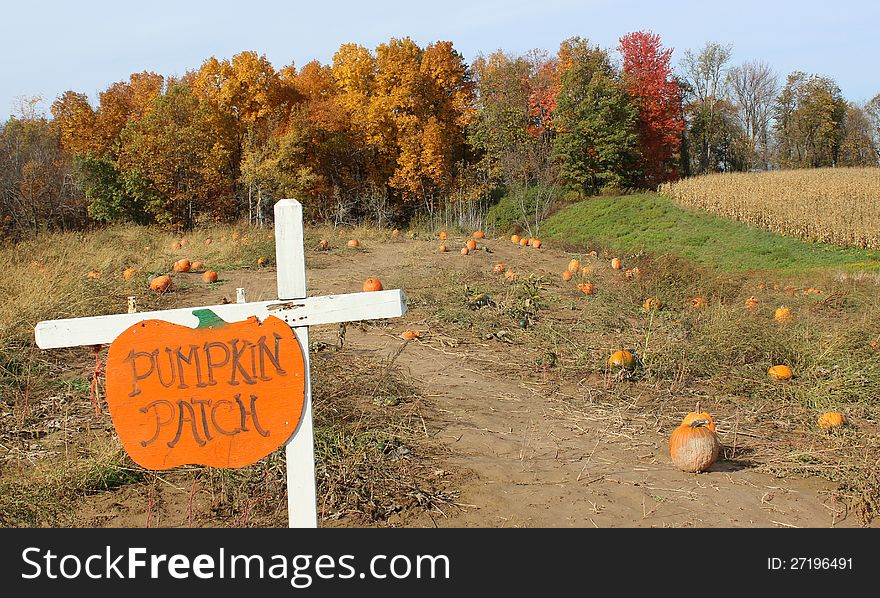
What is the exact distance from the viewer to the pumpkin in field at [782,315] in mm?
8234

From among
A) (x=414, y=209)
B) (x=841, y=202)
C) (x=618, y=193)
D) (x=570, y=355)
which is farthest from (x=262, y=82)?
(x=570, y=355)

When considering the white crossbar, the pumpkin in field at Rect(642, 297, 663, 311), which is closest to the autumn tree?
the pumpkin in field at Rect(642, 297, 663, 311)

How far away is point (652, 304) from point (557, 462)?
5.27 meters

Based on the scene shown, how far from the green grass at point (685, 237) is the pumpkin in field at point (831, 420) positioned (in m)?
12.4

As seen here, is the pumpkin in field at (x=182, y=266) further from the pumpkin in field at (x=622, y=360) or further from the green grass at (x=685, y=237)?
the green grass at (x=685, y=237)

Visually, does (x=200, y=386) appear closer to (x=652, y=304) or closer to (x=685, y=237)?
(x=652, y=304)

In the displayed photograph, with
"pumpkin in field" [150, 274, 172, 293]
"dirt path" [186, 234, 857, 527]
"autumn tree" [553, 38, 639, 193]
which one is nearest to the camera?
"dirt path" [186, 234, 857, 527]

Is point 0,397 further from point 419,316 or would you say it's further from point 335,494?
point 419,316

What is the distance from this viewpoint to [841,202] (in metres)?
25.9

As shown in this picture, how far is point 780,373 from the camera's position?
255 inches

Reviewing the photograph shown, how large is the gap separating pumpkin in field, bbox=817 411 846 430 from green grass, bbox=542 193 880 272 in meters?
12.4

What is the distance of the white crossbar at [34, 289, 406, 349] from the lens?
240 centimetres

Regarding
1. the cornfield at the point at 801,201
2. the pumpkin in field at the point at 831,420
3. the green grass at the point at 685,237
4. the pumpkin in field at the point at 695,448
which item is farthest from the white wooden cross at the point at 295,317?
the cornfield at the point at 801,201

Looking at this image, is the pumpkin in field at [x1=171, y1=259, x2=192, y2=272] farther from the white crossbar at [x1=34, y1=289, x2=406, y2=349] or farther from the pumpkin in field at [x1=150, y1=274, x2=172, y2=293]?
the white crossbar at [x1=34, y1=289, x2=406, y2=349]
